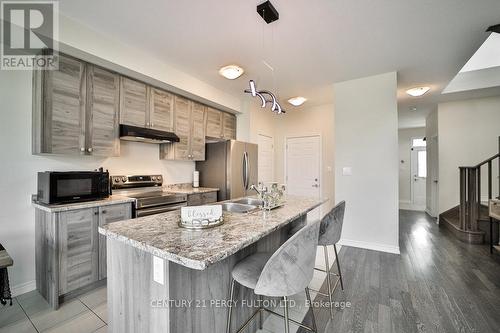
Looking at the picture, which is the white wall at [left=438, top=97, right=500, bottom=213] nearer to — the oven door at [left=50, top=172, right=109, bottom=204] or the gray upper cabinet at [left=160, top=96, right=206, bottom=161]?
the gray upper cabinet at [left=160, top=96, right=206, bottom=161]

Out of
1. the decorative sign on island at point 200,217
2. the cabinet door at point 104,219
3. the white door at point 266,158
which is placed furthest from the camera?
the white door at point 266,158

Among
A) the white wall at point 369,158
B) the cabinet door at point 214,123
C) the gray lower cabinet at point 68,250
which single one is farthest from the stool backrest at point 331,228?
the cabinet door at point 214,123

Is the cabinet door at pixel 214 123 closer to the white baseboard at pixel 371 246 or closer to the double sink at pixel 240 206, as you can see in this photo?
the double sink at pixel 240 206

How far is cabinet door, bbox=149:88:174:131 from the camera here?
10.3 ft

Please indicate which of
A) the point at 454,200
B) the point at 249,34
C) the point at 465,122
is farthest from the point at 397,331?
the point at 465,122

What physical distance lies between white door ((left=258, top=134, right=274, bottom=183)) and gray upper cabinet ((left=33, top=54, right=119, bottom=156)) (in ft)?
9.86

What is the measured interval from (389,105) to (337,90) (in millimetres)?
827

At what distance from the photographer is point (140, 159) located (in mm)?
3291

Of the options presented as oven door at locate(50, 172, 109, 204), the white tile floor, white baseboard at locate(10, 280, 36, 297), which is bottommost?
the white tile floor

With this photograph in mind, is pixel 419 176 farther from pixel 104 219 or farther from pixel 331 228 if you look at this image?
pixel 104 219

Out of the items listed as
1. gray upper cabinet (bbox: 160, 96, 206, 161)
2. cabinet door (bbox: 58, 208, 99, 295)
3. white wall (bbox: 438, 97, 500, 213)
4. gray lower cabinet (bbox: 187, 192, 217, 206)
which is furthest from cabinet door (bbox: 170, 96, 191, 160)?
white wall (bbox: 438, 97, 500, 213)

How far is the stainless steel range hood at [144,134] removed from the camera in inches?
107

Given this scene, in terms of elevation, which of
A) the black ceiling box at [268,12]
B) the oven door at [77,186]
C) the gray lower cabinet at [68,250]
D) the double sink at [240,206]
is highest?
the black ceiling box at [268,12]

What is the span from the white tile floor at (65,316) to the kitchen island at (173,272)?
577mm
